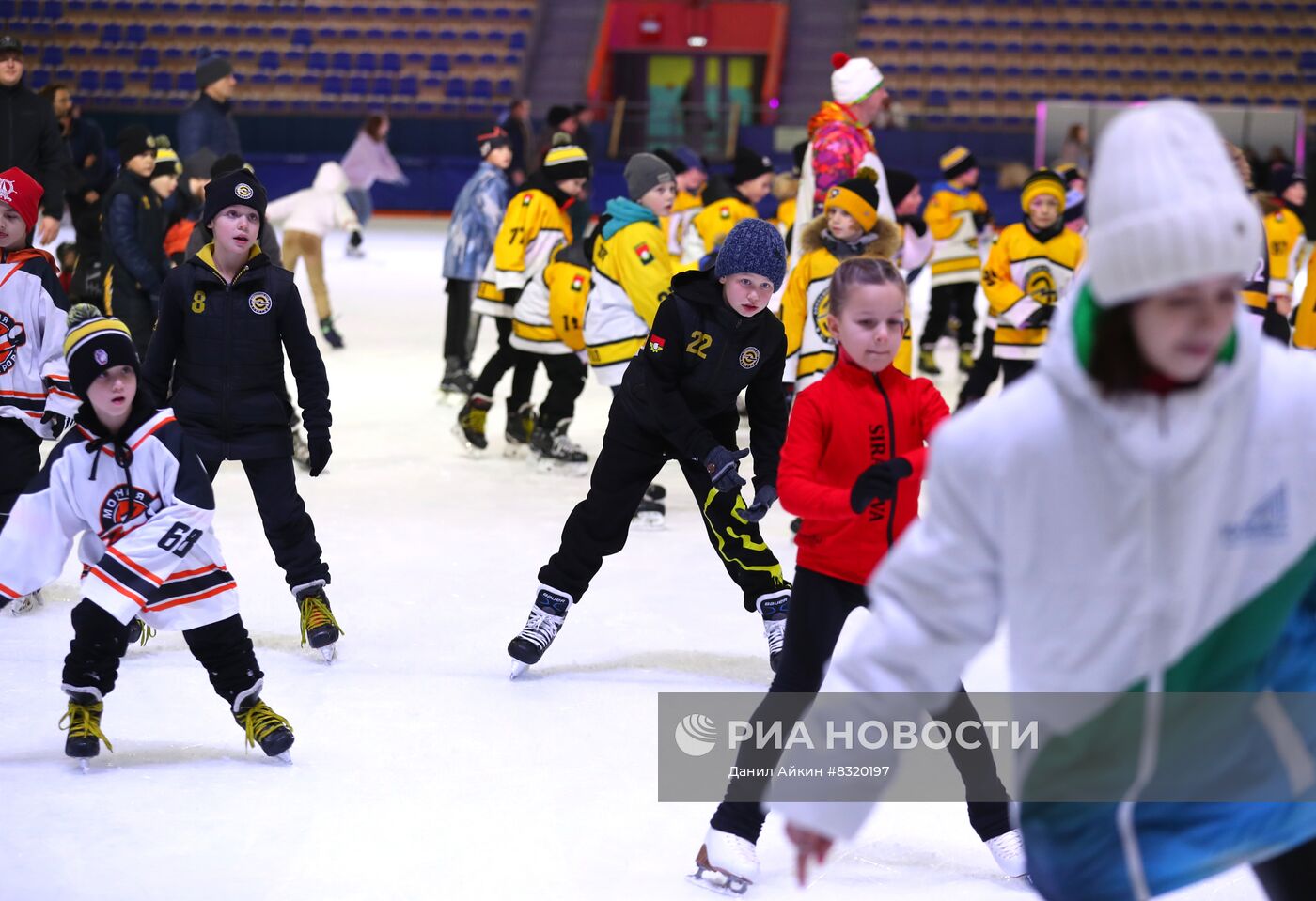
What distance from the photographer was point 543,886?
291cm

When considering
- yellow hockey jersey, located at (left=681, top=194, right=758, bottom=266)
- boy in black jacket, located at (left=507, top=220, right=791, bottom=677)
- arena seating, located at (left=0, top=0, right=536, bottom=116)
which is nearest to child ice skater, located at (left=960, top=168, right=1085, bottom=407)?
yellow hockey jersey, located at (left=681, top=194, right=758, bottom=266)

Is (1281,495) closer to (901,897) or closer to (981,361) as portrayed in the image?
(901,897)

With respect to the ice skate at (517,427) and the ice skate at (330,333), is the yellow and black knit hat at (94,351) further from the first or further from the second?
the ice skate at (330,333)

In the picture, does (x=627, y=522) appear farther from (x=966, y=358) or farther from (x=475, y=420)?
(x=966, y=358)

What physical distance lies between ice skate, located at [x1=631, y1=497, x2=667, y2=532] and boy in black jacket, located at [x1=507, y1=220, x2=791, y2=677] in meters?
1.90

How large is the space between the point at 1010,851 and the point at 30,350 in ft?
10.7

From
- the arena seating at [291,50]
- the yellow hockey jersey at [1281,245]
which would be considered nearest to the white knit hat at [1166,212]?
the yellow hockey jersey at [1281,245]

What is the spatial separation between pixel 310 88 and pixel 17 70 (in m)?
15.9

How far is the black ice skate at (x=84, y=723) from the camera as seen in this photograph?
3406 mm

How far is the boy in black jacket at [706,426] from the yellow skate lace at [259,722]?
79 centimetres

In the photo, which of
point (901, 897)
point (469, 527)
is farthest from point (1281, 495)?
point (469, 527)

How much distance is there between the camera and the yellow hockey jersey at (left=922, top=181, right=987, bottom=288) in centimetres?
961

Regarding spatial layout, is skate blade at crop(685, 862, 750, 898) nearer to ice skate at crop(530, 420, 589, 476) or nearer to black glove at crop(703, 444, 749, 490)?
black glove at crop(703, 444, 749, 490)

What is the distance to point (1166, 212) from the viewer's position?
1438 mm
